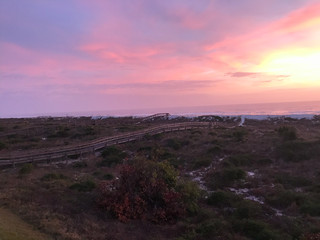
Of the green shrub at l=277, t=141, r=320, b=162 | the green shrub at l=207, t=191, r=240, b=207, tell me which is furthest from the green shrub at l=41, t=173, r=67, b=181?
the green shrub at l=277, t=141, r=320, b=162

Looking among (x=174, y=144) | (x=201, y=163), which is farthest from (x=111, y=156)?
(x=201, y=163)

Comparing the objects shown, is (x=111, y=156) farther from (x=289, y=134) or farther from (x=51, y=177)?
(x=289, y=134)

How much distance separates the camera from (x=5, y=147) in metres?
29.7

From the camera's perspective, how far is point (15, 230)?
24.3ft

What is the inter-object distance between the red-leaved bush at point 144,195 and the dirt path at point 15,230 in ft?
11.1

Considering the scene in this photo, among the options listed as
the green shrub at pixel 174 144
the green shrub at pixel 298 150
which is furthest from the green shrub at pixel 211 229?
the green shrub at pixel 174 144

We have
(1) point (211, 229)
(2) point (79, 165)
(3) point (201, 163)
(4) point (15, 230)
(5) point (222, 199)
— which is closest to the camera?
(4) point (15, 230)

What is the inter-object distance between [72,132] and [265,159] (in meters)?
29.6

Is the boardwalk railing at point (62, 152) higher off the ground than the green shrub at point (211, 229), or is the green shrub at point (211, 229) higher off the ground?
the boardwalk railing at point (62, 152)

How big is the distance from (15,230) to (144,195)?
5585 mm

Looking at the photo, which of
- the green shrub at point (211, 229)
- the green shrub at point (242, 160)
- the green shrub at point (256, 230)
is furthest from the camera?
the green shrub at point (242, 160)

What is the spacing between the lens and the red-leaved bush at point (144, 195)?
10.9m

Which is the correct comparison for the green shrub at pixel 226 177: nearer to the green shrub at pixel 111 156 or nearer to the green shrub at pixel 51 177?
the green shrub at pixel 111 156

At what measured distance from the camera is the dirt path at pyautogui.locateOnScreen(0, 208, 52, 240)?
22.6 feet
